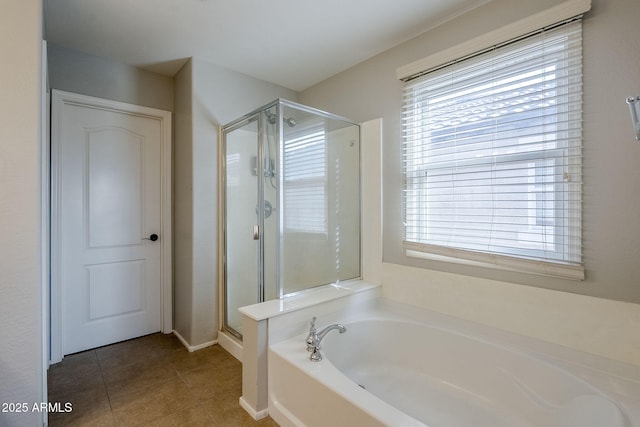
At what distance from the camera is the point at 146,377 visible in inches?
80.9

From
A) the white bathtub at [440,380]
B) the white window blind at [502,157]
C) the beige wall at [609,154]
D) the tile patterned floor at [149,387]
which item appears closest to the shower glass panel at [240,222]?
the tile patterned floor at [149,387]

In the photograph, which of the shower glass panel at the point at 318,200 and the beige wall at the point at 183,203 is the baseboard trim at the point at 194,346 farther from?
the shower glass panel at the point at 318,200

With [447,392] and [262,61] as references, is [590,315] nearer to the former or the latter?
[447,392]

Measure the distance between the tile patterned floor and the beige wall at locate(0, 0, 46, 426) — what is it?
452 millimetres

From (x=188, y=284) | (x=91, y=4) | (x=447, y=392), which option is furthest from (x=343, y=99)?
(x=447, y=392)

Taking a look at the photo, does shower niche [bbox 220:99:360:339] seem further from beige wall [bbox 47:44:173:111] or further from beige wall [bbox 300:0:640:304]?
beige wall [bbox 300:0:640:304]

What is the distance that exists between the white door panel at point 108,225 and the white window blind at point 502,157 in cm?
230

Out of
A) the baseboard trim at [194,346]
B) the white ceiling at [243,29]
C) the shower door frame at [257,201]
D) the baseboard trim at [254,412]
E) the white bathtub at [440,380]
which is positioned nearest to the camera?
the white bathtub at [440,380]

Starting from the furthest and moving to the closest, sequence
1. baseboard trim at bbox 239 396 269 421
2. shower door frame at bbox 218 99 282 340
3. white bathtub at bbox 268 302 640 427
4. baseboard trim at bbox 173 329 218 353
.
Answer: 1. baseboard trim at bbox 173 329 218 353
2. shower door frame at bbox 218 99 282 340
3. baseboard trim at bbox 239 396 269 421
4. white bathtub at bbox 268 302 640 427

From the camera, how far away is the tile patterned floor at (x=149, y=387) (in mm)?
1658

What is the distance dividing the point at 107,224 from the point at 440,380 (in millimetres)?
2833

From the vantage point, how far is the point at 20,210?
4.34 ft

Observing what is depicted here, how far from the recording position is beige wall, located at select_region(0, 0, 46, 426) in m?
1.29

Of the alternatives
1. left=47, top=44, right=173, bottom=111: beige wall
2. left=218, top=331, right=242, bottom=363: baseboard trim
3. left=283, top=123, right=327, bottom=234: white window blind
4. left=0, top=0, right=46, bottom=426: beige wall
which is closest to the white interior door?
left=47, top=44, right=173, bottom=111: beige wall
